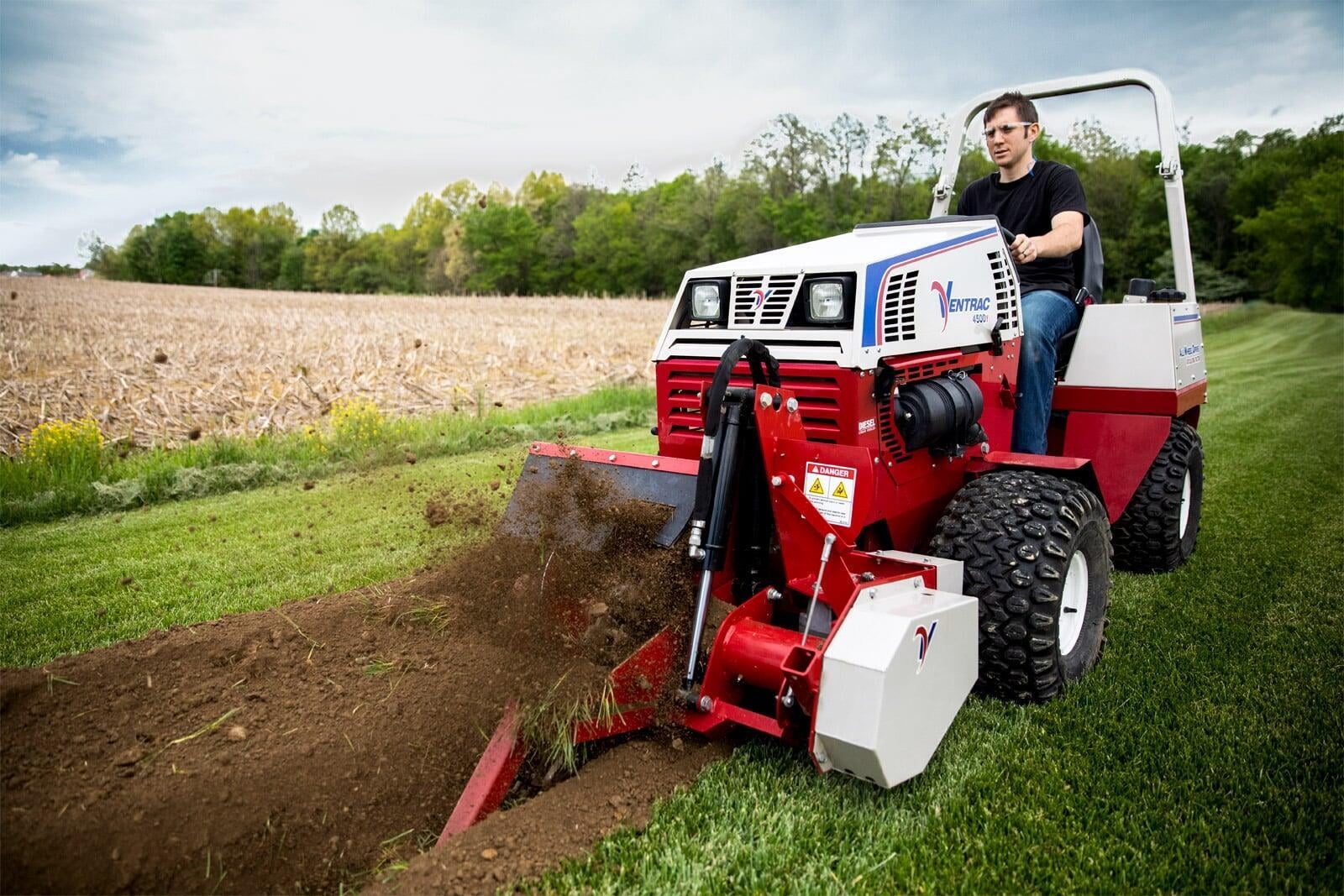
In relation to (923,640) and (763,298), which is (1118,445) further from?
(923,640)

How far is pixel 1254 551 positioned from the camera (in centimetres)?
606

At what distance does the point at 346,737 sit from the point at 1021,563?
2.66m

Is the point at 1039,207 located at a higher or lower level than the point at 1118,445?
higher

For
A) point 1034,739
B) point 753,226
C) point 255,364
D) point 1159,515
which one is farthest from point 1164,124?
point 753,226

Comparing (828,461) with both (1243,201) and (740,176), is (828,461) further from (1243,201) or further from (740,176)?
(1243,201)

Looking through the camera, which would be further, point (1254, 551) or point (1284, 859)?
point (1254, 551)

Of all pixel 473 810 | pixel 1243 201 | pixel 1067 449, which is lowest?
pixel 473 810

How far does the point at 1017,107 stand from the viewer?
5.20 meters

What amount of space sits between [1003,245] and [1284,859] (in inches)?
112

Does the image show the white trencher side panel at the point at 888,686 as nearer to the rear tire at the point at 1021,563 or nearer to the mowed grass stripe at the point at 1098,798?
the mowed grass stripe at the point at 1098,798

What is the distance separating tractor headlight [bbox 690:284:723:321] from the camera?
4.08m

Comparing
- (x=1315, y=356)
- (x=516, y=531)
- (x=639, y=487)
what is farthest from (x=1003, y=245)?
(x=1315, y=356)

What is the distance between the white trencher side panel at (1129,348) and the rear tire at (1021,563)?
5.32 ft

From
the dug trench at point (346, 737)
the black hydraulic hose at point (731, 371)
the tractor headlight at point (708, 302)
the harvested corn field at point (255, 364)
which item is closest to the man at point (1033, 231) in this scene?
the tractor headlight at point (708, 302)
